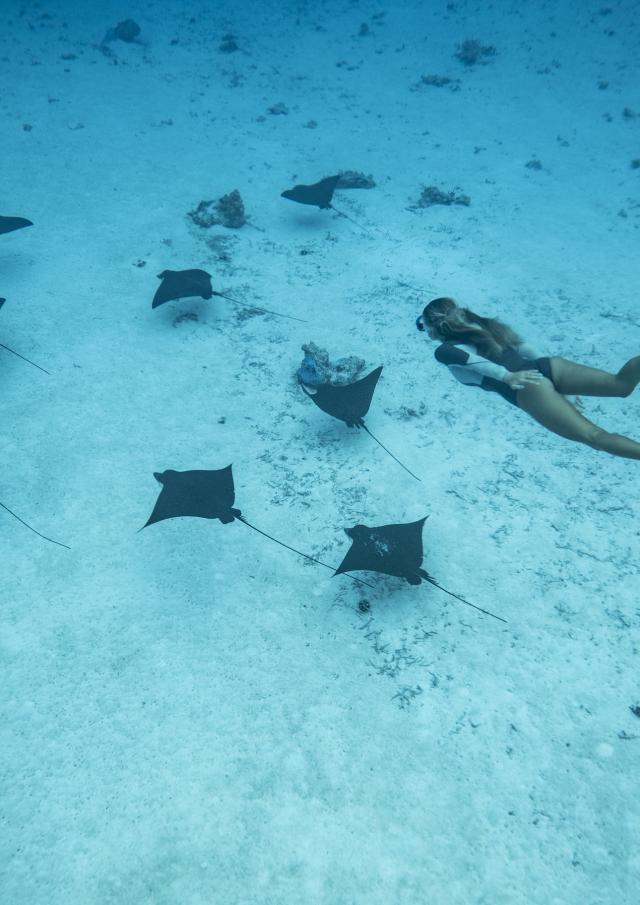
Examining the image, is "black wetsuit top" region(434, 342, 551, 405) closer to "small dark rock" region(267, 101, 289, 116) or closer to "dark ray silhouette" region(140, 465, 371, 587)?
"dark ray silhouette" region(140, 465, 371, 587)

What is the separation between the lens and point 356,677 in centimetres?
372

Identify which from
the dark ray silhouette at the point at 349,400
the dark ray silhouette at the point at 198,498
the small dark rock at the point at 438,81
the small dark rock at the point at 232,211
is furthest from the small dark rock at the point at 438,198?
the dark ray silhouette at the point at 198,498

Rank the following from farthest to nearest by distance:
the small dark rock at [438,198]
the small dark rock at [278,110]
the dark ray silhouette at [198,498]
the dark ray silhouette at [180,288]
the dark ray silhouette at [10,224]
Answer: the small dark rock at [278,110]
the small dark rock at [438,198]
the dark ray silhouette at [10,224]
the dark ray silhouette at [180,288]
the dark ray silhouette at [198,498]

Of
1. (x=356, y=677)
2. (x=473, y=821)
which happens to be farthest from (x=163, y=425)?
(x=473, y=821)

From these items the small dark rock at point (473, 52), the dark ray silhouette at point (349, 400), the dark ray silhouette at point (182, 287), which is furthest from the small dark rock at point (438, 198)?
the small dark rock at point (473, 52)

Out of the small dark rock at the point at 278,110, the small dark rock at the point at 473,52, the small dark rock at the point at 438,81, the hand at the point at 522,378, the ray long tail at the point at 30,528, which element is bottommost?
the ray long tail at the point at 30,528

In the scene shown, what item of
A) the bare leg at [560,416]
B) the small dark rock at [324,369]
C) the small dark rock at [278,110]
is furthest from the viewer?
the small dark rock at [278,110]

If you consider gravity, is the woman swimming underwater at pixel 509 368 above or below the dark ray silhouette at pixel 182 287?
above

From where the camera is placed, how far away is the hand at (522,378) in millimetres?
3555

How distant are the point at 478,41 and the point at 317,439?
15.9 meters

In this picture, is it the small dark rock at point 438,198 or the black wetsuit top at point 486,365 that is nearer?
the black wetsuit top at point 486,365

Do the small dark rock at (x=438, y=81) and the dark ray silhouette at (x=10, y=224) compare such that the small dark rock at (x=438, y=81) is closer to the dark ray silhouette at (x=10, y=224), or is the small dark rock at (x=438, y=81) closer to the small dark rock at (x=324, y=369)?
the dark ray silhouette at (x=10, y=224)

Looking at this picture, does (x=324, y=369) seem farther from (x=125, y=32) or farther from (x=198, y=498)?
(x=125, y=32)

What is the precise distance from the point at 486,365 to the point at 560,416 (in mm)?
653
